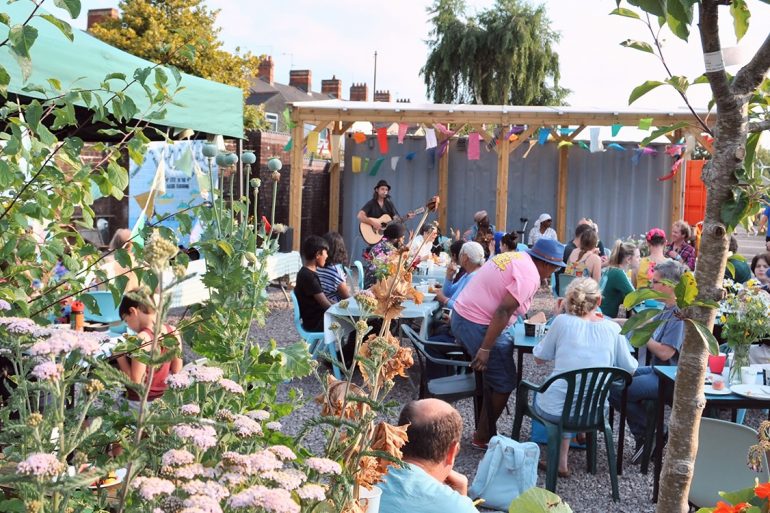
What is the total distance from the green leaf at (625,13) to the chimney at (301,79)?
46080 millimetres

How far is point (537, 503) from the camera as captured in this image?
1.56 metres

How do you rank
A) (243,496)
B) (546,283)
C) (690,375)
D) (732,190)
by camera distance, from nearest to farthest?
(243,496) → (732,190) → (690,375) → (546,283)

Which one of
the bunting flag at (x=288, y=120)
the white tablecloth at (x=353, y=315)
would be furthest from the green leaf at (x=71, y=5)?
the bunting flag at (x=288, y=120)

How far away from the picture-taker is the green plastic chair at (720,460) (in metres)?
3.61

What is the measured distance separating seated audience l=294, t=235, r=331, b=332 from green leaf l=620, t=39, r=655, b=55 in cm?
499

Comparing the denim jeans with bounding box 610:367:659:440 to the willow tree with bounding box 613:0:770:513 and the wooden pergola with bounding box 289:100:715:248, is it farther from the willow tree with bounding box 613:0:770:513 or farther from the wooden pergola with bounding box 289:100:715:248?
the wooden pergola with bounding box 289:100:715:248

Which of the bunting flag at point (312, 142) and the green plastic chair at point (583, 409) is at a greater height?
the bunting flag at point (312, 142)

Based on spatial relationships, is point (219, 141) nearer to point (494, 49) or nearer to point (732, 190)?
point (732, 190)

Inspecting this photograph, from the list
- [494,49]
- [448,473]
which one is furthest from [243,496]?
[494,49]

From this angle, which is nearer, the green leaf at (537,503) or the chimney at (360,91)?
the green leaf at (537,503)

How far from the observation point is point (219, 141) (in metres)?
6.39

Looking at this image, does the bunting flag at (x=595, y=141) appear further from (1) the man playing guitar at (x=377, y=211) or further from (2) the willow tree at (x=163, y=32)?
(2) the willow tree at (x=163, y=32)

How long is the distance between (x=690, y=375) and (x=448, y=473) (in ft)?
4.54

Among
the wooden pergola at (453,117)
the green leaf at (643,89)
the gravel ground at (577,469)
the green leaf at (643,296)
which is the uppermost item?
the wooden pergola at (453,117)
